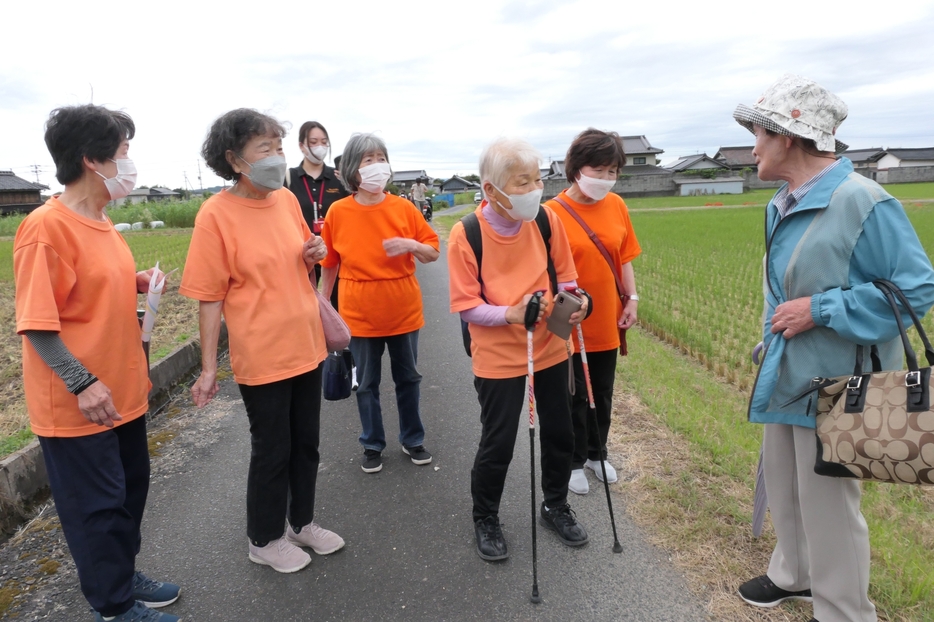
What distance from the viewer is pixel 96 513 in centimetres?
216

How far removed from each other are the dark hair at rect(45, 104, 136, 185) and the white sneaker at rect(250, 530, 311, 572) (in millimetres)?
1714

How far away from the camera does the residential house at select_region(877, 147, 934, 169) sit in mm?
62250

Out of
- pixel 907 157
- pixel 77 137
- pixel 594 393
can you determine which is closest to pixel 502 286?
pixel 594 393

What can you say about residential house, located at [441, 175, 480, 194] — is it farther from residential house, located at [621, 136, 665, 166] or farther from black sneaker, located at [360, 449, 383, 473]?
black sneaker, located at [360, 449, 383, 473]

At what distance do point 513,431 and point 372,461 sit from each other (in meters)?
1.31

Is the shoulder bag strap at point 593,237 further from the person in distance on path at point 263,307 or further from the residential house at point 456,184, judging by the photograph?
the residential house at point 456,184

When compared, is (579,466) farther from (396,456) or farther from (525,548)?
(396,456)

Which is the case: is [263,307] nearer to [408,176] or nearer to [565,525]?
[565,525]

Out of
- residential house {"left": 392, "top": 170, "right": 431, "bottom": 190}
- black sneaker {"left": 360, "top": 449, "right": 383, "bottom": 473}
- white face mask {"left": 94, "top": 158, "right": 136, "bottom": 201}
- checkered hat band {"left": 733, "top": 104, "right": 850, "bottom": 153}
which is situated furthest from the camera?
residential house {"left": 392, "top": 170, "right": 431, "bottom": 190}

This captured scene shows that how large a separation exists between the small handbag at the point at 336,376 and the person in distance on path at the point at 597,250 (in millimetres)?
1264

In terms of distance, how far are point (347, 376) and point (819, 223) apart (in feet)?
7.86

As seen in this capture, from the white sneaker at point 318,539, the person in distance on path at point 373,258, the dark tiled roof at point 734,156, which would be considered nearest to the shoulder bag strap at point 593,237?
the person in distance on path at point 373,258

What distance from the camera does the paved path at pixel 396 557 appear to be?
2.38 meters

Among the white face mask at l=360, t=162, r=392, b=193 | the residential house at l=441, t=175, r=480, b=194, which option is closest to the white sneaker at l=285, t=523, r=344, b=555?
the white face mask at l=360, t=162, r=392, b=193
